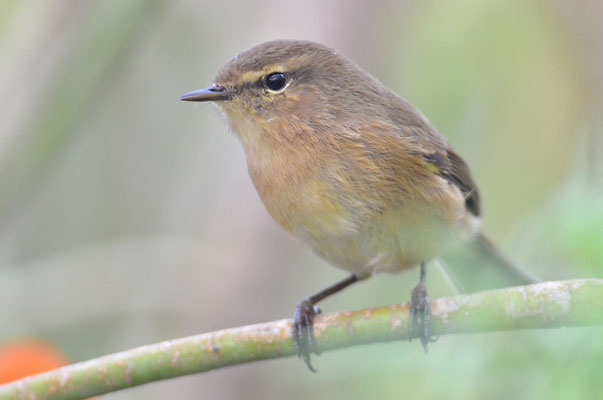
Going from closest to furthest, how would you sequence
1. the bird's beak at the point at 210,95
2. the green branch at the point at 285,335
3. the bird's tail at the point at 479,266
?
the green branch at the point at 285,335, the bird's beak at the point at 210,95, the bird's tail at the point at 479,266

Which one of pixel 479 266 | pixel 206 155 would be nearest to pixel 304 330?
pixel 479 266

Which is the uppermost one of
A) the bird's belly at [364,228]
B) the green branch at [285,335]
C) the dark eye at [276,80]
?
the dark eye at [276,80]

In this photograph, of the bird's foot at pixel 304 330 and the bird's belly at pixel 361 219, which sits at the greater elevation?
the bird's belly at pixel 361 219

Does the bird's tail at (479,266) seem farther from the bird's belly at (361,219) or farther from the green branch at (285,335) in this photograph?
the green branch at (285,335)

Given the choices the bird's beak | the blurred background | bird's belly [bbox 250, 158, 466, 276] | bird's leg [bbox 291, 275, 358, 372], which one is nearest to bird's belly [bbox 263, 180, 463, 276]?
bird's belly [bbox 250, 158, 466, 276]

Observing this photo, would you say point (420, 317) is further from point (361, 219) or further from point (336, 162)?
point (336, 162)

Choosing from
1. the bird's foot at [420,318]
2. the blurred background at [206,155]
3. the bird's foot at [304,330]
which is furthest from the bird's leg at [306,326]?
the bird's foot at [420,318]

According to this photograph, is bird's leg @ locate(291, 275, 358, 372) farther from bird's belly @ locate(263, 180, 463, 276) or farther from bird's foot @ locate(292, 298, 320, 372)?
bird's belly @ locate(263, 180, 463, 276)

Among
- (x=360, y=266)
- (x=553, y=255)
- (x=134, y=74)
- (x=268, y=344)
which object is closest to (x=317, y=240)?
(x=360, y=266)
